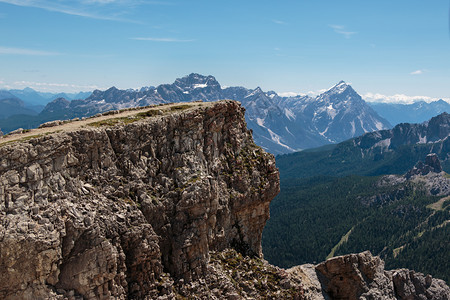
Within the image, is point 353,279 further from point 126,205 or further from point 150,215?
point 126,205

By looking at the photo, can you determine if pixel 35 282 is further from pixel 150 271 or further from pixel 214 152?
pixel 214 152

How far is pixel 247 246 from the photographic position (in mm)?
57625

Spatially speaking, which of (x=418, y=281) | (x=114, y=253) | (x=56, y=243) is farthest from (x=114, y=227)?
(x=418, y=281)

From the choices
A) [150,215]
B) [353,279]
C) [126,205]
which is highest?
[126,205]

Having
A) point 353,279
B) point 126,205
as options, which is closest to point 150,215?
point 126,205

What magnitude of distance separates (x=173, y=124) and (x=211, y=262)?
58.2 ft

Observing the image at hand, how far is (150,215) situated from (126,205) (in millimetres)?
3584

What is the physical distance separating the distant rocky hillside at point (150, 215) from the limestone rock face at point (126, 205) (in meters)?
0.11

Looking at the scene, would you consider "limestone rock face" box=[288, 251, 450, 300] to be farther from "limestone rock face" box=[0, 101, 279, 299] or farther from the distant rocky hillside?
"limestone rock face" box=[0, 101, 279, 299]

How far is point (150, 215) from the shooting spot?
146ft

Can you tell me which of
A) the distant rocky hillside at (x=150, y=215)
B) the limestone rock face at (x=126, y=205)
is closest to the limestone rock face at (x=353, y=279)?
the distant rocky hillside at (x=150, y=215)

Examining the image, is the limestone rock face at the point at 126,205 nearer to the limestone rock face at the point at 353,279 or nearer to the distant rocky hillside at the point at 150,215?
the distant rocky hillside at the point at 150,215

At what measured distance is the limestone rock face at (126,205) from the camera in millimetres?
33719

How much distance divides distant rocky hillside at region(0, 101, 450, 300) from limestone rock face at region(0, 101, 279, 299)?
0.36 ft
